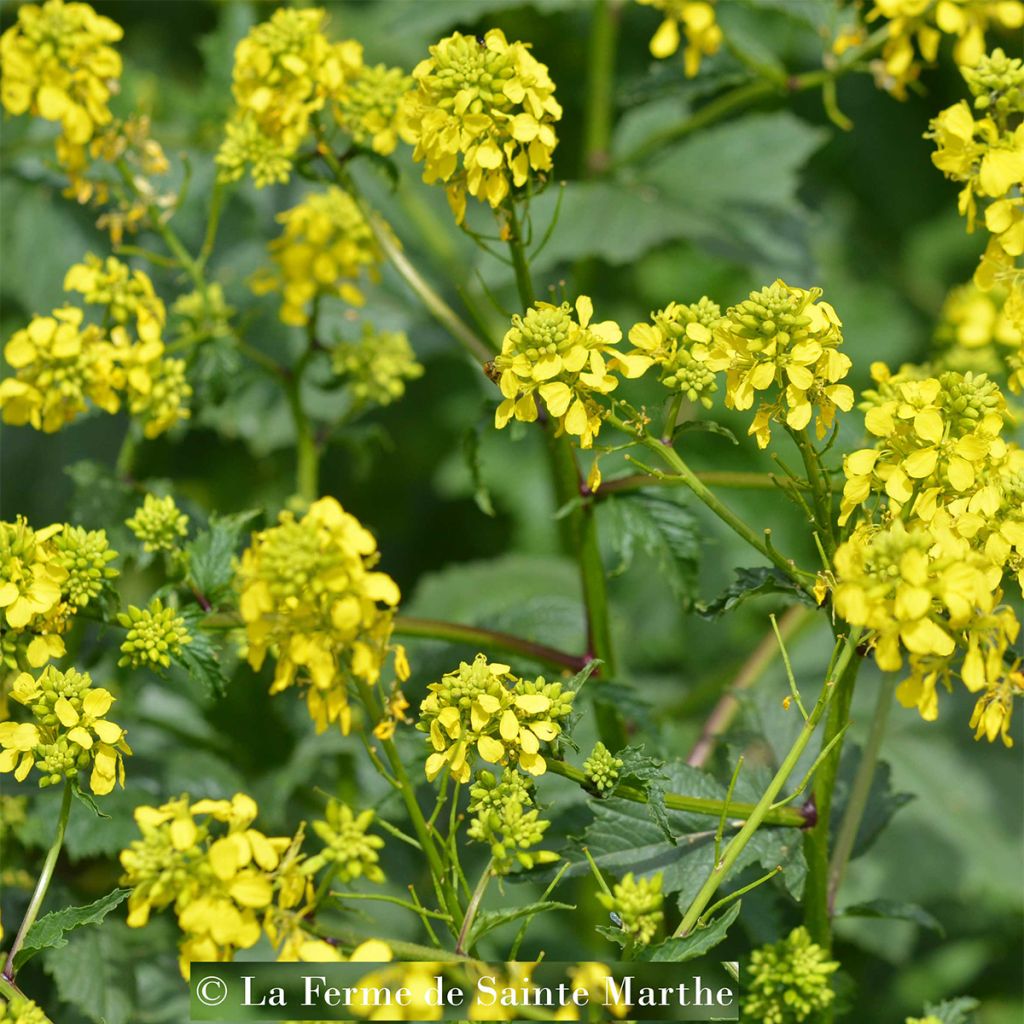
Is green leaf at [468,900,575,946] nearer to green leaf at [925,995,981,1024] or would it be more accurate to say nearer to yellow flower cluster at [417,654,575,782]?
yellow flower cluster at [417,654,575,782]

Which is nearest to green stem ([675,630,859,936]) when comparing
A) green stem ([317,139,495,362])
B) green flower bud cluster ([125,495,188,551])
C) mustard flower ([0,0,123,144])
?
green stem ([317,139,495,362])

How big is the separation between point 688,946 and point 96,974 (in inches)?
45.6

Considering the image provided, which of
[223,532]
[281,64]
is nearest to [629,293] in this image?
[281,64]

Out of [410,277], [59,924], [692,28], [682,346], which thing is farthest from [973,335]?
[59,924]

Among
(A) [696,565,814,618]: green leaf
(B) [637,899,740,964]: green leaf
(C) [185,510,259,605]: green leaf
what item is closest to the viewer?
(B) [637,899,740,964]: green leaf

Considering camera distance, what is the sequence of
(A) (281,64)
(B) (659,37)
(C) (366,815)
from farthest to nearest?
1. (B) (659,37)
2. (A) (281,64)
3. (C) (366,815)

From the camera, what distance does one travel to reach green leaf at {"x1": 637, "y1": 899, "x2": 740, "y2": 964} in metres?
1.52

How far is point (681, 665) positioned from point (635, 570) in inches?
11.2

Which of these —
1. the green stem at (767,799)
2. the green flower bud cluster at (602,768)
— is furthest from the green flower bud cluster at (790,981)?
the green flower bud cluster at (602,768)

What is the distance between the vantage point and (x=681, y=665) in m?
3.48

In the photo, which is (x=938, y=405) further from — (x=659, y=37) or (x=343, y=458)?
(x=343, y=458)

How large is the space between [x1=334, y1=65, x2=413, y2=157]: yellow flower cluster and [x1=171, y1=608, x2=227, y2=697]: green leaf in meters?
0.87

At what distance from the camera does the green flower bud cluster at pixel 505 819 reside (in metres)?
1.59

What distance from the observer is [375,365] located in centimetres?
249
